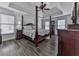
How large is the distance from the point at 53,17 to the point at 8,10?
219 cm

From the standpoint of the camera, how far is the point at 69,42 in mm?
1770

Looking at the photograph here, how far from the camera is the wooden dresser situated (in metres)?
1.62

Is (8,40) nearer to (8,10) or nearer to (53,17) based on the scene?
(8,10)

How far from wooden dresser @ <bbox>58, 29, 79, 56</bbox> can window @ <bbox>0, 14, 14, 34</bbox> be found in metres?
2.15

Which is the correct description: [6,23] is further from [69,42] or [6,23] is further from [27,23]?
[69,42]

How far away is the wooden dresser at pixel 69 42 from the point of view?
1.62 meters

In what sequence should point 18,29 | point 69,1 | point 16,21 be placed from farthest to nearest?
point 18,29 < point 16,21 < point 69,1

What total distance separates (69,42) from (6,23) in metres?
2.49

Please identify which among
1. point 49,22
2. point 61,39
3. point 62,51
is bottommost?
point 62,51

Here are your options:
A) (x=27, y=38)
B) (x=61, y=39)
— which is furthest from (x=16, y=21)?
(x=61, y=39)

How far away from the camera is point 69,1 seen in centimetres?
280

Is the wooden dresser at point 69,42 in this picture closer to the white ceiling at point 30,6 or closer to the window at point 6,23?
the white ceiling at point 30,6

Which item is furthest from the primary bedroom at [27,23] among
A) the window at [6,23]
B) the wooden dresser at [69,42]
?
the wooden dresser at [69,42]

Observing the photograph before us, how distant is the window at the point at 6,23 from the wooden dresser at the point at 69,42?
215cm
